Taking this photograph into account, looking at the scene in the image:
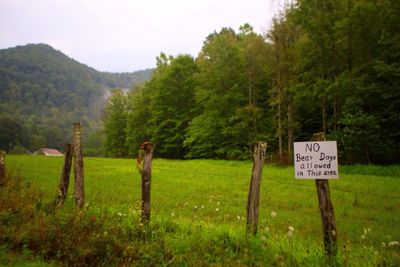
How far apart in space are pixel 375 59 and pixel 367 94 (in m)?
2.78

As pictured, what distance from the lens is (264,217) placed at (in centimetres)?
1102

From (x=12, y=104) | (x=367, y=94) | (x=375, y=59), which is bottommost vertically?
(x=367, y=94)

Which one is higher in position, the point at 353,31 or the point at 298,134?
the point at 353,31

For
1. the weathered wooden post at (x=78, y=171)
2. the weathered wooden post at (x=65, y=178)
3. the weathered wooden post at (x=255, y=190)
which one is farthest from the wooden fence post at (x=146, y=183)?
the weathered wooden post at (x=255, y=190)

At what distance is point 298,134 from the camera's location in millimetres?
35344

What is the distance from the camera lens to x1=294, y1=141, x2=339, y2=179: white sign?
19.3 ft

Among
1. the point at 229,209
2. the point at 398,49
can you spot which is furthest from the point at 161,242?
the point at 398,49

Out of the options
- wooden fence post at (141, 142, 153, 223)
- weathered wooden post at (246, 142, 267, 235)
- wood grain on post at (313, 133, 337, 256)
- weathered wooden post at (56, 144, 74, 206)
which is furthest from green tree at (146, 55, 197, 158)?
wood grain on post at (313, 133, 337, 256)

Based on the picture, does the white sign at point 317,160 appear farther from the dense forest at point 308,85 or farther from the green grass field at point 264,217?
the dense forest at point 308,85

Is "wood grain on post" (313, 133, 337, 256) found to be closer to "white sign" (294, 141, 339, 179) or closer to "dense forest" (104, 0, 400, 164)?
"white sign" (294, 141, 339, 179)

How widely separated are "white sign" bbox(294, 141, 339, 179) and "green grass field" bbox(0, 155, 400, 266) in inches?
47.8

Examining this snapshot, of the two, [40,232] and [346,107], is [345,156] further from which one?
[40,232]

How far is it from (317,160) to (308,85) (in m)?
25.0

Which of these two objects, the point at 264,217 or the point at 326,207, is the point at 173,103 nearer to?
the point at 264,217
